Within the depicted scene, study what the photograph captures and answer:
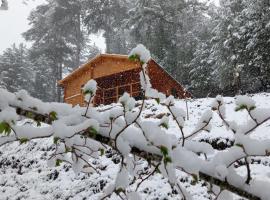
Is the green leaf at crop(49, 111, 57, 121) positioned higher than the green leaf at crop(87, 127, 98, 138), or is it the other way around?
the green leaf at crop(49, 111, 57, 121)

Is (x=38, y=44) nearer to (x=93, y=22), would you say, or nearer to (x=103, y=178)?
(x=93, y=22)

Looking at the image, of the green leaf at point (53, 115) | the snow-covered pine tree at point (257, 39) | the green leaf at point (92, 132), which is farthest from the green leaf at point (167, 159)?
the snow-covered pine tree at point (257, 39)

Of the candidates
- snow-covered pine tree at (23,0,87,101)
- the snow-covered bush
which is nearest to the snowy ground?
the snow-covered bush

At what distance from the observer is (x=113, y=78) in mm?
25312

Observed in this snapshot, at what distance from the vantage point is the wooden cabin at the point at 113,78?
22891mm

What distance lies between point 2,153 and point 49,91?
33953 millimetres

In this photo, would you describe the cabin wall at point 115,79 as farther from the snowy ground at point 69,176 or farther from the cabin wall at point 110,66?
the snowy ground at point 69,176

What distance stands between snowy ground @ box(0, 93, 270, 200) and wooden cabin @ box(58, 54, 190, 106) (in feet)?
31.7

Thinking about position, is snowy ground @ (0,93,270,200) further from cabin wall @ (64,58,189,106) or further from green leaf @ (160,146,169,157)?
cabin wall @ (64,58,189,106)

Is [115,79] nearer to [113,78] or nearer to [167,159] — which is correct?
[113,78]

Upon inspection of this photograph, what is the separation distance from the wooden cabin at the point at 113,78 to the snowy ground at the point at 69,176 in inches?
380

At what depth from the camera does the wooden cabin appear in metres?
22.9

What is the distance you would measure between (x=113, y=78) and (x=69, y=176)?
52.6 feet

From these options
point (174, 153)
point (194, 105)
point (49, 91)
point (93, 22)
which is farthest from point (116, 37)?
point (174, 153)
